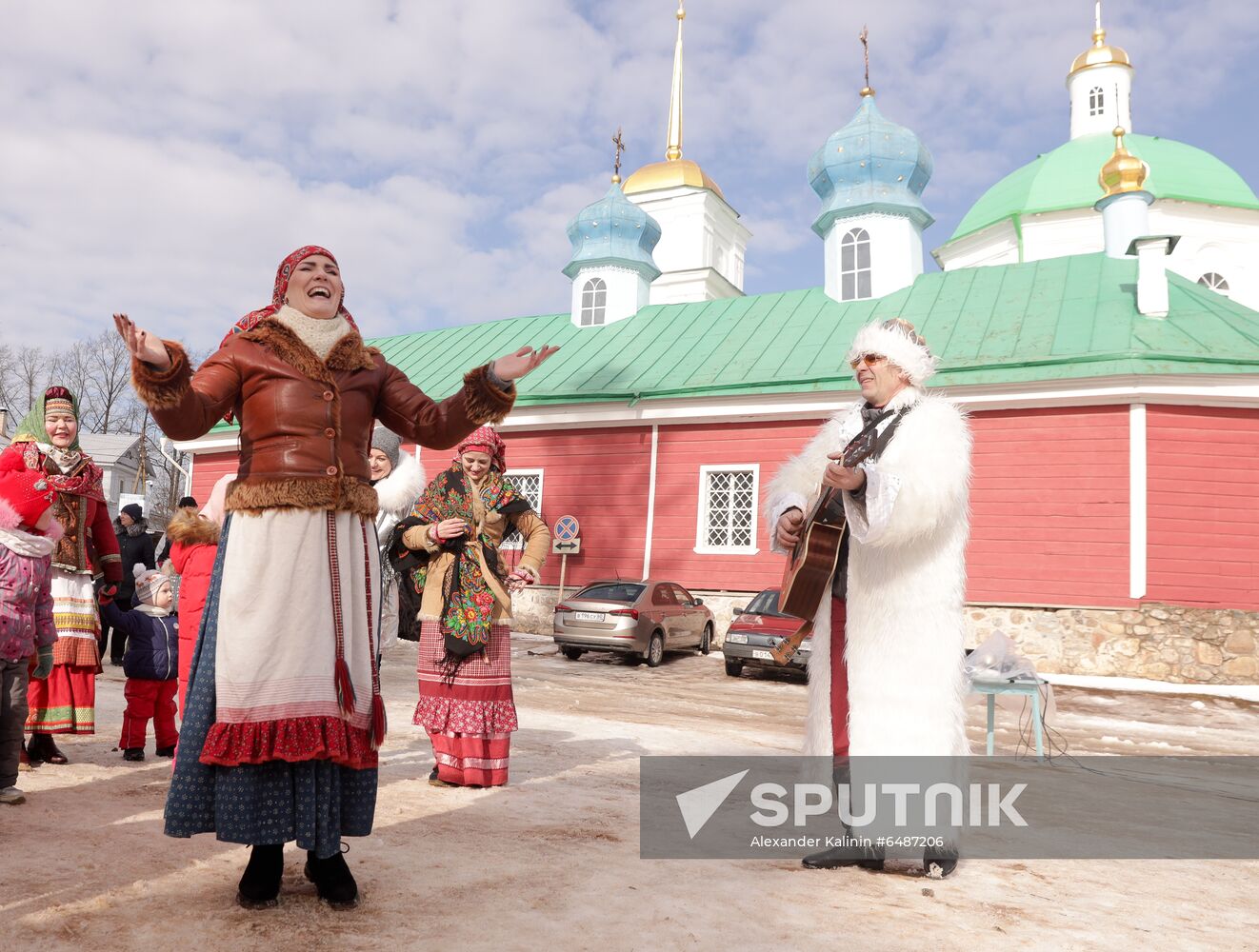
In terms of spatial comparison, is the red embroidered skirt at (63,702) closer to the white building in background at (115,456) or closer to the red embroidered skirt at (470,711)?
the red embroidered skirt at (470,711)

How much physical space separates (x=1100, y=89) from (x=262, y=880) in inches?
1318

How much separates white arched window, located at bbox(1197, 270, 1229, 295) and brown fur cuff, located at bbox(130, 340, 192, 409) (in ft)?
92.8

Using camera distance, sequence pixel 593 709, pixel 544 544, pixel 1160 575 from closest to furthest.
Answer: pixel 544 544 → pixel 593 709 → pixel 1160 575

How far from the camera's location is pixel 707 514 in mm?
17641

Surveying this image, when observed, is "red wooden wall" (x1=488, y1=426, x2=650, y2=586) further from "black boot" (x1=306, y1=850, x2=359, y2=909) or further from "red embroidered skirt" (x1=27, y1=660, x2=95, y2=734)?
"black boot" (x1=306, y1=850, x2=359, y2=909)

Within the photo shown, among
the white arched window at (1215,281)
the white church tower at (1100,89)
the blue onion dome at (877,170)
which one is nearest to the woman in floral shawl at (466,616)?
the blue onion dome at (877,170)

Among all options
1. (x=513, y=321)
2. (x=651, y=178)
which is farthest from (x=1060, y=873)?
(x=651, y=178)

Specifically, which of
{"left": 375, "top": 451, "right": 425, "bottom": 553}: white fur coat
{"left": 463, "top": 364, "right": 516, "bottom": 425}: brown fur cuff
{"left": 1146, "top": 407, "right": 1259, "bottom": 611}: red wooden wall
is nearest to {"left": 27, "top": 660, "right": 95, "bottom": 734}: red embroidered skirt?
{"left": 375, "top": 451, "right": 425, "bottom": 553}: white fur coat

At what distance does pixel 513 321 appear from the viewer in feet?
77.0

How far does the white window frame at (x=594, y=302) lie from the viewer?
72.1ft

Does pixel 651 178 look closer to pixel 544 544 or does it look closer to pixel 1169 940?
pixel 544 544

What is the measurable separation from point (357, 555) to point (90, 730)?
3.78 metres

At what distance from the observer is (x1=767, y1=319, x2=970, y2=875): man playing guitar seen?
3.55 metres

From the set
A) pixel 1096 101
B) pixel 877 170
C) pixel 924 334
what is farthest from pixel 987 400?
pixel 1096 101
